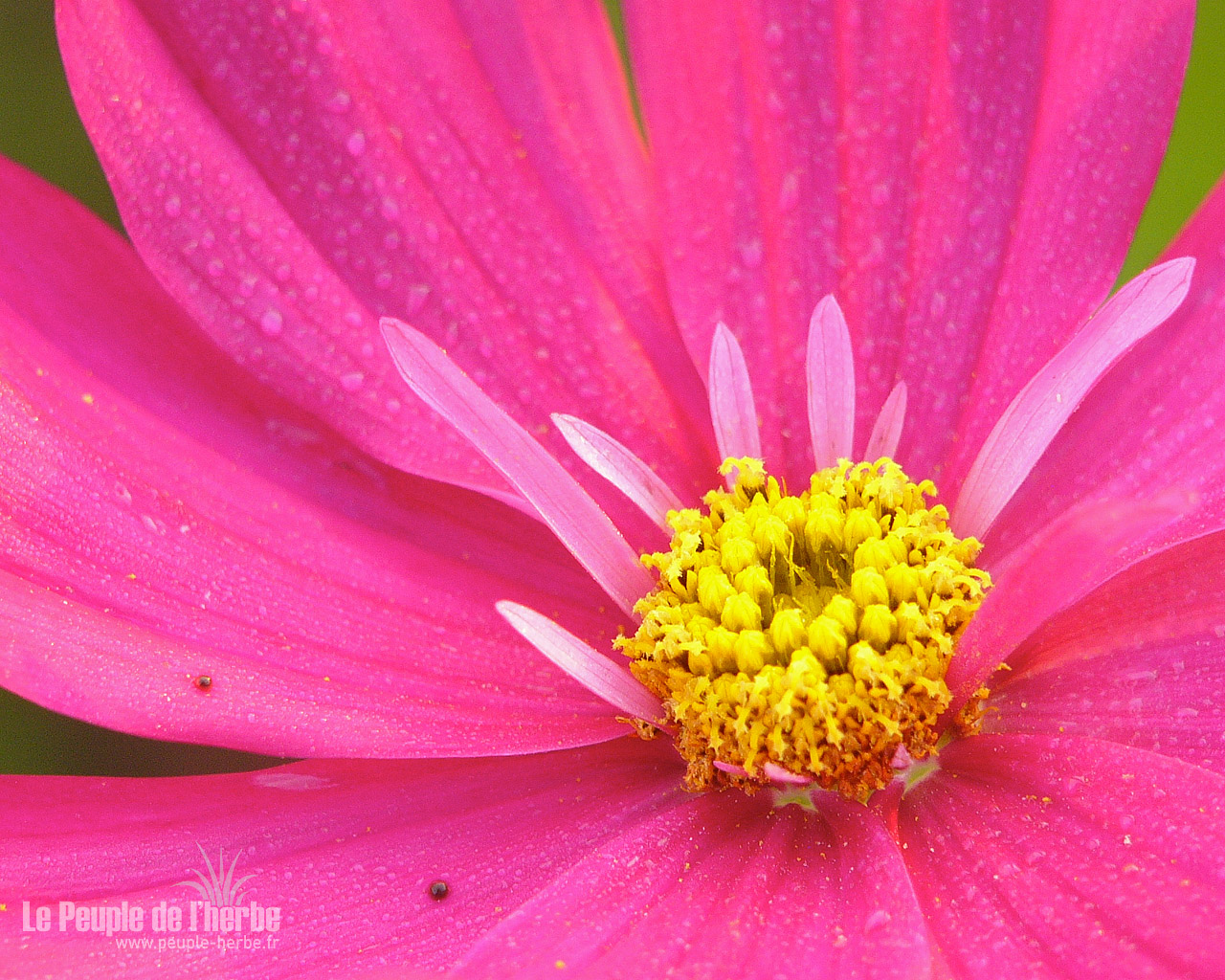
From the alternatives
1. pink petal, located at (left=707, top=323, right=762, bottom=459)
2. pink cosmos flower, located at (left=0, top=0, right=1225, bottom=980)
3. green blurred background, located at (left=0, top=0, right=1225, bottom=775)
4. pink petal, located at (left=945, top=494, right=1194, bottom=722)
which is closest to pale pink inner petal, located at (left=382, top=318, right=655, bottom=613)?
pink cosmos flower, located at (left=0, top=0, right=1225, bottom=980)

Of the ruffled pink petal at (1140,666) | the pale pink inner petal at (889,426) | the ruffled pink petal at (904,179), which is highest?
the ruffled pink petal at (904,179)

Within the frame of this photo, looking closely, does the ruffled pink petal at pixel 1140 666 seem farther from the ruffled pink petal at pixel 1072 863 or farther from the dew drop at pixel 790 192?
the dew drop at pixel 790 192

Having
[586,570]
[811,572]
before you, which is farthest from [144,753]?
[811,572]

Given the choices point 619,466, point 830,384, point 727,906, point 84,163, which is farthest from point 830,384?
point 84,163

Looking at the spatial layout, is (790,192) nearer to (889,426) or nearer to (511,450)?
(889,426)

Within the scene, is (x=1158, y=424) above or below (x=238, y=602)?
below

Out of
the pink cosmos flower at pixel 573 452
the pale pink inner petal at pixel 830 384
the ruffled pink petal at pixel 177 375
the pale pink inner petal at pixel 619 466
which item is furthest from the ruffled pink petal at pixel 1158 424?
the ruffled pink petal at pixel 177 375

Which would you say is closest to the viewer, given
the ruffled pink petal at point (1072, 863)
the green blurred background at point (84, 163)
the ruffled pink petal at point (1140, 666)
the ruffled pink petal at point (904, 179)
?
the ruffled pink petal at point (1072, 863)

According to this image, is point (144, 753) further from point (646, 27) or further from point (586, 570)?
point (646, 27)
